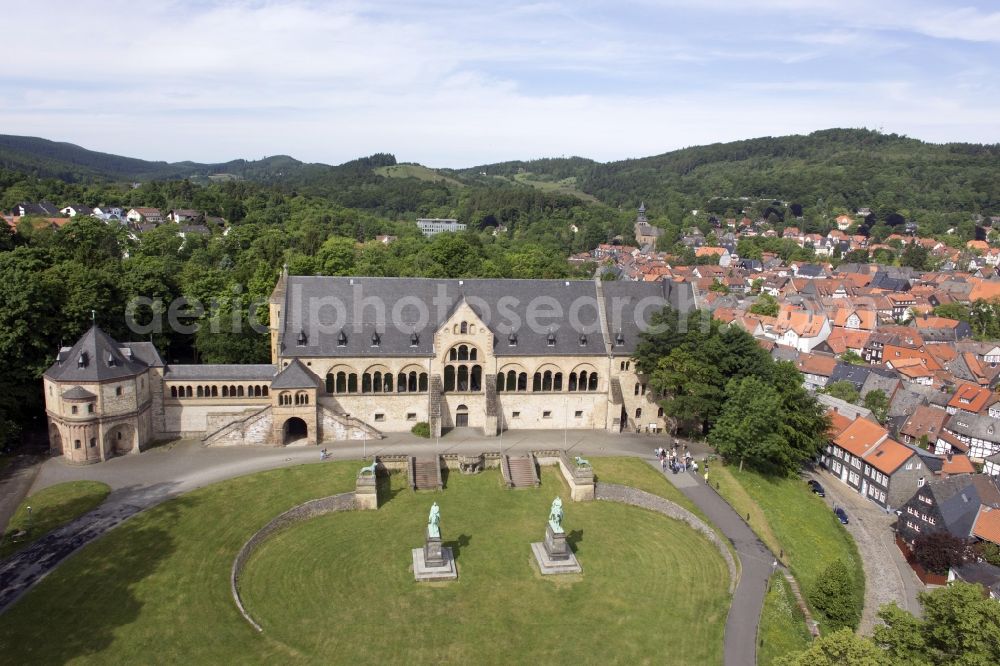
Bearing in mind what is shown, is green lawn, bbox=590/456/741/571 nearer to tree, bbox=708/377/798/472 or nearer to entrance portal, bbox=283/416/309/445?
tree, bbox=708/377/798/472

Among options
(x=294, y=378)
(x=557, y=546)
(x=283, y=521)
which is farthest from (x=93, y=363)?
(x=557, y=546)

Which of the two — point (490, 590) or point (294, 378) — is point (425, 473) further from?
point (490, 590)

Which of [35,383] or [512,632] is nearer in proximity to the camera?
[512,632]

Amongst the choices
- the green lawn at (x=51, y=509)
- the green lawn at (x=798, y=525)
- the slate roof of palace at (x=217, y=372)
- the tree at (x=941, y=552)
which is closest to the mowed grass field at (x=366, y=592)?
the green lawn at (x=51, y=509)

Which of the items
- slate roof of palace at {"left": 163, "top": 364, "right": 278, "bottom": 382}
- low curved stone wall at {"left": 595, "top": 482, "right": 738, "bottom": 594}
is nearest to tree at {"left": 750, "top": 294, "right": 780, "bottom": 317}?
low curved stone wall at {"left": 595, "top": 482, "right": 738, "bottom": 594}

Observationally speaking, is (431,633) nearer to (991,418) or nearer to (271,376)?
(271,376)

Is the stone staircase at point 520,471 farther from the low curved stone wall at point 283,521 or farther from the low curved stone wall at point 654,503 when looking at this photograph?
the low curved stone wall at point 283,521

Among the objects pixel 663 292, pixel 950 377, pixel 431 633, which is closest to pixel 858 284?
pixel 950 377
